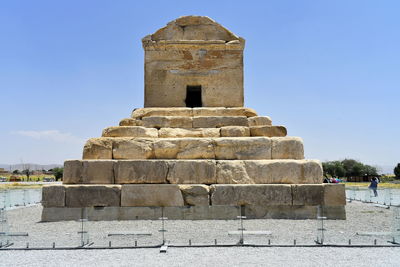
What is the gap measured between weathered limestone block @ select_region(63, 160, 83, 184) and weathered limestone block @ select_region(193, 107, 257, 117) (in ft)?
12.6

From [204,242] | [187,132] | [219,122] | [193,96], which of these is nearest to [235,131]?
[219,122]

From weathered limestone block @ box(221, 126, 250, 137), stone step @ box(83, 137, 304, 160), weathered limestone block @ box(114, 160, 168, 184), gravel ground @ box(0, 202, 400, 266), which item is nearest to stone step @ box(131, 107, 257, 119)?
weathered limestone block @ box(221, 126, 250, 137)

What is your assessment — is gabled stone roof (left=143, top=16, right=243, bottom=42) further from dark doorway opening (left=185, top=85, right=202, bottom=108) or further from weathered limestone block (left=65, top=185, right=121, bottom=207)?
weathered limestone block (left=65, top=185, right=121, bottom=207)

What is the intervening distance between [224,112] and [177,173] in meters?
3.18

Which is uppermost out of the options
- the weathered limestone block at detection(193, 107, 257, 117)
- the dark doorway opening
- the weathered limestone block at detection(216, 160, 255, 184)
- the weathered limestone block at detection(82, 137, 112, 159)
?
the dark doorway opening

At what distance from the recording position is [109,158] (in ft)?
31.4

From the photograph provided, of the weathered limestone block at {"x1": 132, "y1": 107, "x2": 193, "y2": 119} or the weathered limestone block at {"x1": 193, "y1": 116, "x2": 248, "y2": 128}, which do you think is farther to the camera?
the weathered limestone block at {"x1": 132, "y1": 107, "x2": 193, "y2": 119}

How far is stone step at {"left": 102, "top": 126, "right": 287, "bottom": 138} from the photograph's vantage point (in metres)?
10.1

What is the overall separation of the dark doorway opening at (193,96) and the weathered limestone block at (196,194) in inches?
176

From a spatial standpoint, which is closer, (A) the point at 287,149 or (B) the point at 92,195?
(B) the point at 92,195

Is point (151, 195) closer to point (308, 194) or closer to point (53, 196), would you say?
point (53, 196)

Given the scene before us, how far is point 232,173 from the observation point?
9.23 metres

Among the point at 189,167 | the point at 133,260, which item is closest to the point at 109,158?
the point at 189,167

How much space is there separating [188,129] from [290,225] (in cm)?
415
